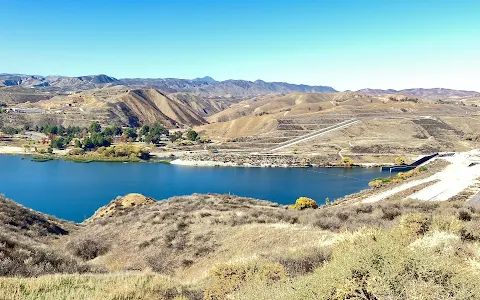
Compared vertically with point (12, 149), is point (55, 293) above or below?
above

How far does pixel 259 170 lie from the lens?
88750mm

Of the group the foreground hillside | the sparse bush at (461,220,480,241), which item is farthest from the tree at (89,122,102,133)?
the sparse bush at (461,220,480,241)

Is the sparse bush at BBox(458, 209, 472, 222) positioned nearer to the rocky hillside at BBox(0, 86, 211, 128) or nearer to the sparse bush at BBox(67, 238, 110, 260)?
the sparse bush at BBox(67, 238, 110, 260)

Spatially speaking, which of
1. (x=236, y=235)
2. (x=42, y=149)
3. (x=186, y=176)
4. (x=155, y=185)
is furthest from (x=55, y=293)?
(x=42, y=149)

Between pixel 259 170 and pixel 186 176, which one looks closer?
pixel 186 176

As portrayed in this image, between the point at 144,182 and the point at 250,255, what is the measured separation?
212 ft

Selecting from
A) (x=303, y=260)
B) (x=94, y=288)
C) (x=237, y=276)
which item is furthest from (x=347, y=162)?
(x=94, y=288)

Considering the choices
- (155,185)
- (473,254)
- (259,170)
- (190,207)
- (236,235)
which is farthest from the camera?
(259,170)

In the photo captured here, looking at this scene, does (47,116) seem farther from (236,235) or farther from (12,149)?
(236,235)

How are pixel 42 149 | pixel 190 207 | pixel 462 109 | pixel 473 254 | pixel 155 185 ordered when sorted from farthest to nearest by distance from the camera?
pixel 462 109 → pixel 42 149 → pixel 155 185 → pixel 190 207 → pixel 473 254

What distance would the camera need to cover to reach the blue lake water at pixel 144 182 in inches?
2379

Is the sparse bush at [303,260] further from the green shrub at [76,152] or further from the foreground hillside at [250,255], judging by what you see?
the green shrub at [76,152]

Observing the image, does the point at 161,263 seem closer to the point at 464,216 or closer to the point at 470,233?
the point at 470,233

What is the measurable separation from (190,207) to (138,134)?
124 metres
